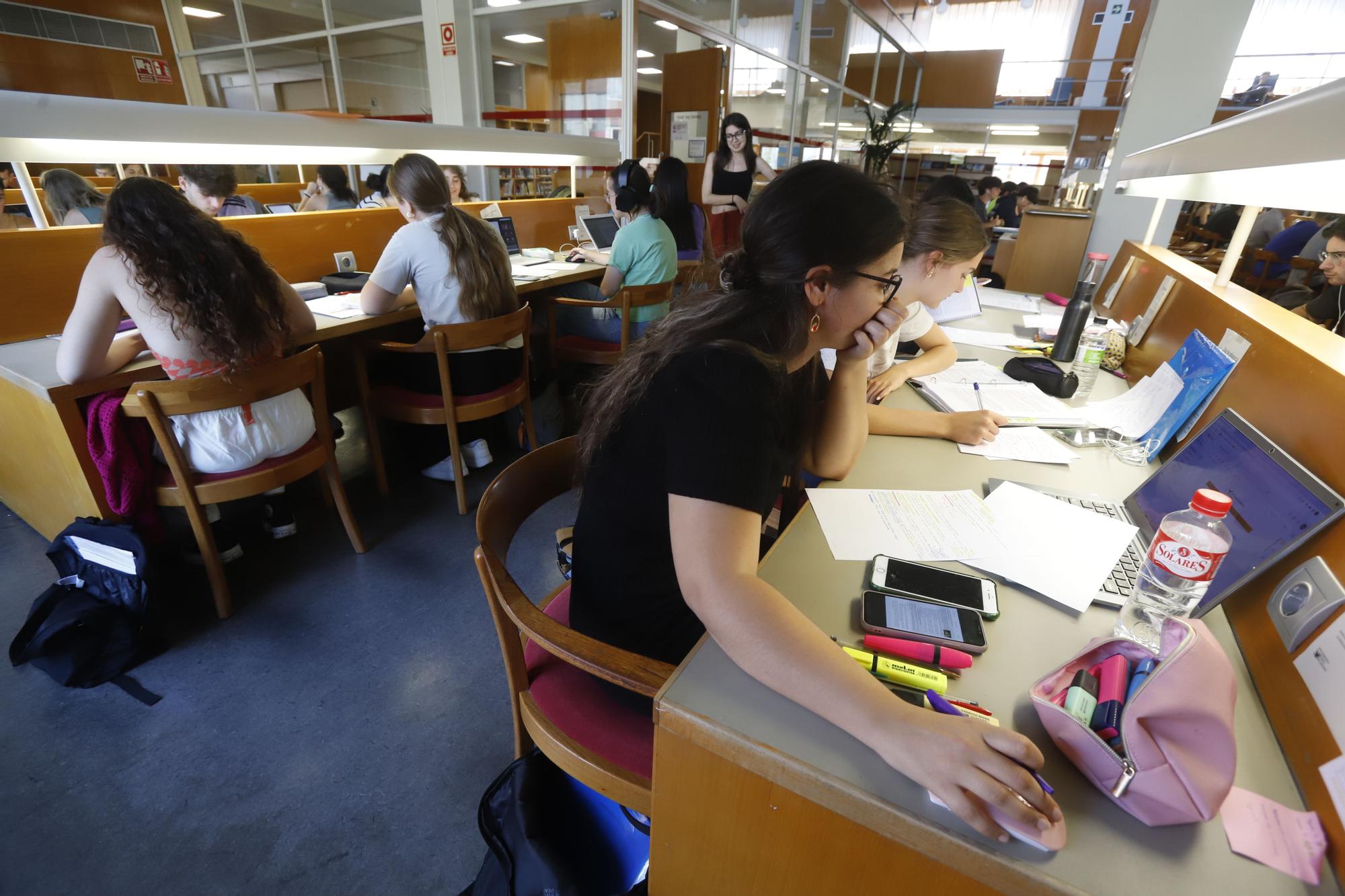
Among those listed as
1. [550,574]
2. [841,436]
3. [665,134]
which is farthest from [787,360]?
[665,134]

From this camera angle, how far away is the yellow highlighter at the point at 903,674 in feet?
2.17

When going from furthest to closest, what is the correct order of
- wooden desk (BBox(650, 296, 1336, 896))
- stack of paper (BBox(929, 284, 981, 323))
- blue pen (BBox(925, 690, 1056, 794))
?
1. stack of paper (BBox(929, 284, 981, 323))
2. blue pen (BBox(925, 690, 1056, 794))
3. wooden desk (BBox(650, 296, 1336, 896))

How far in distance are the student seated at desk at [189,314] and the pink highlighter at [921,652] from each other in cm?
172

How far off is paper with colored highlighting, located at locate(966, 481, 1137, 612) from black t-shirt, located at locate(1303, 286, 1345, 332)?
3225 mm

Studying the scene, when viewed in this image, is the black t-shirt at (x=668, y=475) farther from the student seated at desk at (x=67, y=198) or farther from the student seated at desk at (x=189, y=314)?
the student seated at desk at (x=67, y=198)

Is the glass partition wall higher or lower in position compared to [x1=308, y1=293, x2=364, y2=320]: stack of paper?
higher

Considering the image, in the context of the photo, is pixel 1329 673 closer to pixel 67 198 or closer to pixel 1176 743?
pixel 1176 743

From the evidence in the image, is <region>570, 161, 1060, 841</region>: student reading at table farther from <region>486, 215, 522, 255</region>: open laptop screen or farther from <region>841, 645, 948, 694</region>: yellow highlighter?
<region>486, 215, 522, 255</region>: open laptop screen

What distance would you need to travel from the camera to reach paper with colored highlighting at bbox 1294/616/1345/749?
56cm

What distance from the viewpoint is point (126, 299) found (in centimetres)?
154

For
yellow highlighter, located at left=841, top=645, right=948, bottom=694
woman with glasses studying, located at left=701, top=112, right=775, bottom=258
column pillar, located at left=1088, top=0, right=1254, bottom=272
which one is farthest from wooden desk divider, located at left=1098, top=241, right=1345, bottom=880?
woman with glasses studying, located at left=701, top=112, right=775, bottom=258

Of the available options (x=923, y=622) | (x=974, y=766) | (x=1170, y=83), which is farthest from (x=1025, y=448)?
(x=1170, y=83)

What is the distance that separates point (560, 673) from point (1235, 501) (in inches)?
40.9

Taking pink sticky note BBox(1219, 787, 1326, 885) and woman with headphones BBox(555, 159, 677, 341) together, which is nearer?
A: pink sticky note BBox(1219, 787, 1326, 885)
